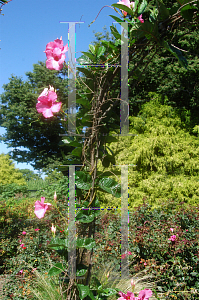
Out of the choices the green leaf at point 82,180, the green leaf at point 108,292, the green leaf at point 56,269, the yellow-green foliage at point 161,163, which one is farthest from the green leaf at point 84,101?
the yellow-green foliage at point 161,163

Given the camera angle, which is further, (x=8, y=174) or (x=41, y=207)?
(x=8, y=174)

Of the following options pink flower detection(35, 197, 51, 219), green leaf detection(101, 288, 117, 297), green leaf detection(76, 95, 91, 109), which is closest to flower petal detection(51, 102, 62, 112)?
green leaf detection(76, 95, 91, 109)

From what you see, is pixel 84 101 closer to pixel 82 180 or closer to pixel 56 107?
pixel 56 107

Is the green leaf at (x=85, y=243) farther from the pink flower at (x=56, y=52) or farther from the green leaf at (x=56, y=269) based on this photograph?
the pink flower at (x=56, y=52)

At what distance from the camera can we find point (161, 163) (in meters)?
4.24

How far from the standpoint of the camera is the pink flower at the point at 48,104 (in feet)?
3.19

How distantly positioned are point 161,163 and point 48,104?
11.7ft

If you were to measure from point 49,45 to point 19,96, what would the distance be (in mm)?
9612

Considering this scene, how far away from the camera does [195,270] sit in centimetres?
190

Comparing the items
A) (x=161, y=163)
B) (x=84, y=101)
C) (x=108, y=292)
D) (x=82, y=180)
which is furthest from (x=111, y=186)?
(x=161, y=163)

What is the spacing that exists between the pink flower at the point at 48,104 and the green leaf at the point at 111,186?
0.42 m

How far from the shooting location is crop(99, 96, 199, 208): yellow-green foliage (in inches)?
159

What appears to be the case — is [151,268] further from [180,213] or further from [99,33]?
[99,33]

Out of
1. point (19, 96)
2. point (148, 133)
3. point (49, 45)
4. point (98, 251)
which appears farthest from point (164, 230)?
point (19, 96)
